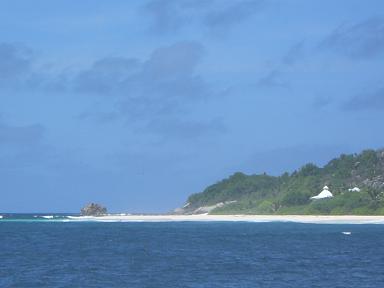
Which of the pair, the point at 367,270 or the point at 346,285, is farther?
the point at 367,270

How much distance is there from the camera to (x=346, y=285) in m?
57.4

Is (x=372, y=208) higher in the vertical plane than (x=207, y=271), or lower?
higher

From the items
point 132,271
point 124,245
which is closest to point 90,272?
point 132,271

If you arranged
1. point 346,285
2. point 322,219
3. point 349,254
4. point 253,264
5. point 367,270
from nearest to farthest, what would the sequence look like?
point 346,285
point 367,270
point 253,264
point 349,254
point 322,219

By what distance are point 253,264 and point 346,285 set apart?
17.5 meters

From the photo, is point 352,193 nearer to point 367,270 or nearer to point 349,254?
point 349,254

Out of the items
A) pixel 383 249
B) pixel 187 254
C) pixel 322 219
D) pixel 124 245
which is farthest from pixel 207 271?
pixel 322 219

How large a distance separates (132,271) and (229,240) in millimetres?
45388

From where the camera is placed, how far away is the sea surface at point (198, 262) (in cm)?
6078

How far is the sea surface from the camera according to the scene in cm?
6078

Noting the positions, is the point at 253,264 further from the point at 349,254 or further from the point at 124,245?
the point at 124,245

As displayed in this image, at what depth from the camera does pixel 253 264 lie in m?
74.1

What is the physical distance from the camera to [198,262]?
251 ft

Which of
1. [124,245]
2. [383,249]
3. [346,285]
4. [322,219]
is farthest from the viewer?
[322,219]
